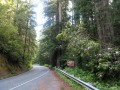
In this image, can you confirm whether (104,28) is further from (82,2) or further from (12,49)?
(12,49)

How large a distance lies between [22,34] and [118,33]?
3174cm

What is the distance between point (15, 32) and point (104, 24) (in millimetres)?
20500

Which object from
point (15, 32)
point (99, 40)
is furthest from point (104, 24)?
point (15, 32)

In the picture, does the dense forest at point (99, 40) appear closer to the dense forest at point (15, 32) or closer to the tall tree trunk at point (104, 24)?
the tall tree trunk at point (104, 24)

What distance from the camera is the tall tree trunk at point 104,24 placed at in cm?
1622

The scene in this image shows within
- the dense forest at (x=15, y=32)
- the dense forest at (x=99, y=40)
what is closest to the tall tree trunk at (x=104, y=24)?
the dense forest at (x=99, y=40)

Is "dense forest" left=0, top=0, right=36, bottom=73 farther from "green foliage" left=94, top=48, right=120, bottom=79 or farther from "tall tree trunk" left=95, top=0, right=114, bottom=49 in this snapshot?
"green foliage" left=94, top=48, right=120, bottom=79

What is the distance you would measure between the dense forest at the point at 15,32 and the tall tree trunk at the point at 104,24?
1468 cm

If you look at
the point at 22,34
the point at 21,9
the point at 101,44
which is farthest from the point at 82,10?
the point at 22,34

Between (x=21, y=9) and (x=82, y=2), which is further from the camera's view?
(x=21, y=9)

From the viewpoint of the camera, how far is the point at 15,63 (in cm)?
3647

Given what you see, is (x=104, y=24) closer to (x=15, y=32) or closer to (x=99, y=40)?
(x=99, y=40)

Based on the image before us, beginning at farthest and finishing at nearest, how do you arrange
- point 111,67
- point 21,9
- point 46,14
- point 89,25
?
point 46,14, point 21,9, point 89,25, point 111,67

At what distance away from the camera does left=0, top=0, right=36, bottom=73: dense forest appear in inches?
1205
